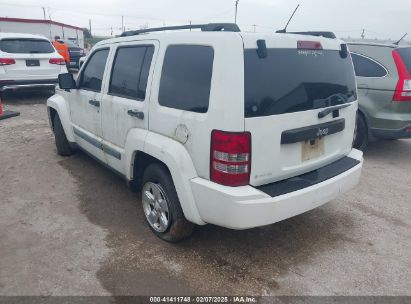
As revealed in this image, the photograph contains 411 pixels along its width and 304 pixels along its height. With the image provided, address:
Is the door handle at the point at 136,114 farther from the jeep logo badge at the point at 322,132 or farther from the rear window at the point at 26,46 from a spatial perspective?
the rear window at the point at 26,46

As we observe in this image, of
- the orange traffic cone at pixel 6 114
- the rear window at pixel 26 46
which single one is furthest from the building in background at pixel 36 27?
the orange traffic cone at pixel 6 114

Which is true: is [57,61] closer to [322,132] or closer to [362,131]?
[362,131]

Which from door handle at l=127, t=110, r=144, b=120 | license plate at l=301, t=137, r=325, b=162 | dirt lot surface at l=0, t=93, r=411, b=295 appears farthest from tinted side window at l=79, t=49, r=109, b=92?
license plate at l=301, t=137, r=325, b=162

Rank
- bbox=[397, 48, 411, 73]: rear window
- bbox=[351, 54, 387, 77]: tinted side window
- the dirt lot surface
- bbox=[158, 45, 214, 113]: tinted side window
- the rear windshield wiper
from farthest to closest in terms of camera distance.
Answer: bbox=[351, 54, 387, 77]: tinted side window, bbox=[397, 48, 411, 73]: rear window, the rear windshield wiper, the dirt lot surface, bbox=[158, 45, 214, 113]: tinted side window

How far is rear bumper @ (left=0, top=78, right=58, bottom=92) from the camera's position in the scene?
29.0 feet

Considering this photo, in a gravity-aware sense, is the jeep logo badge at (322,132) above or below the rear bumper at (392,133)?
above

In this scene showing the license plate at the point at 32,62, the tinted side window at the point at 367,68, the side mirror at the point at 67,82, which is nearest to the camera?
the side mirror at the point at 67,82

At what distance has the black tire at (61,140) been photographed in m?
5.25

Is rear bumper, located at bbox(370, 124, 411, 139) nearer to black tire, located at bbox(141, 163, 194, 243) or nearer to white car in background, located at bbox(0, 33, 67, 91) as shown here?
black tire, located at bbox(141, 163, 194, 243)

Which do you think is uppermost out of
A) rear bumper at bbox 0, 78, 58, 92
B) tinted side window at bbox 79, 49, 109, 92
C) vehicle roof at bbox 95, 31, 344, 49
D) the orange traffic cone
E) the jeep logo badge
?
vehicle roof at bbox 95, 31, 344, 49

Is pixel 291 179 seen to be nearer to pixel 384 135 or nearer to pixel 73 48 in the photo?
pixel 384 135

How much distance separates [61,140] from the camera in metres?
5.34

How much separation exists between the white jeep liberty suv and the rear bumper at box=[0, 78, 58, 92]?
6850 mm

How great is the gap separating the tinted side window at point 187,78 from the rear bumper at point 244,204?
1.99 ft
